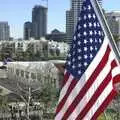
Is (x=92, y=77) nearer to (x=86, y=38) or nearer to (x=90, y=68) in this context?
(x=90, y=68)

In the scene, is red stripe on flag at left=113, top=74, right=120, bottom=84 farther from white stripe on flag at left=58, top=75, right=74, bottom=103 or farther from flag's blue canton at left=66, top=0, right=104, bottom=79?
white stripe on flag at left=58, top=75, right=74, bottom=103

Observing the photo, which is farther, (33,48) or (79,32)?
(33,48)

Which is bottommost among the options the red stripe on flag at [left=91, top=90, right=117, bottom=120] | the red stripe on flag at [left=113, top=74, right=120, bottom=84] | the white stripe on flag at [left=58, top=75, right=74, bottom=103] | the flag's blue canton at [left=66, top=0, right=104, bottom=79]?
the red stripe on flag at [left=91, top=90, right=117, bottom=120]

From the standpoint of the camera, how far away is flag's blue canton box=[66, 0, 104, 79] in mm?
6453

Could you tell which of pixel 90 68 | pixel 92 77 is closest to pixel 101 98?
pixel 92 77

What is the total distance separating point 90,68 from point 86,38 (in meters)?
0.40

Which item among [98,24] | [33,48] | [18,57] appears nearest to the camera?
[98,24]

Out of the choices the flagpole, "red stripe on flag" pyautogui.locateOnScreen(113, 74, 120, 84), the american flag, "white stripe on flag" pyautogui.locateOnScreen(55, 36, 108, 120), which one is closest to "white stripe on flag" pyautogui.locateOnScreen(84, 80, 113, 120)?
the american flag

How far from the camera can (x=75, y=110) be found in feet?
21.7

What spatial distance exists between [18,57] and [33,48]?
22.9 meters

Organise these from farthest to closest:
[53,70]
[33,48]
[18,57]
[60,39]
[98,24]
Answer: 1. [60,39]
2. [33,48]
3. [18,57]
4. [53,70]
5. [98,24]

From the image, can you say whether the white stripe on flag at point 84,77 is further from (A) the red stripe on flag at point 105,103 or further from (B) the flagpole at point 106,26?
(A) the red stripe on flag at point 105,103

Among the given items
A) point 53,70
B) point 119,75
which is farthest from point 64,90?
point 53,70

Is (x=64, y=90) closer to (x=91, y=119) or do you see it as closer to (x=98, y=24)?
(x=91, y=119)
